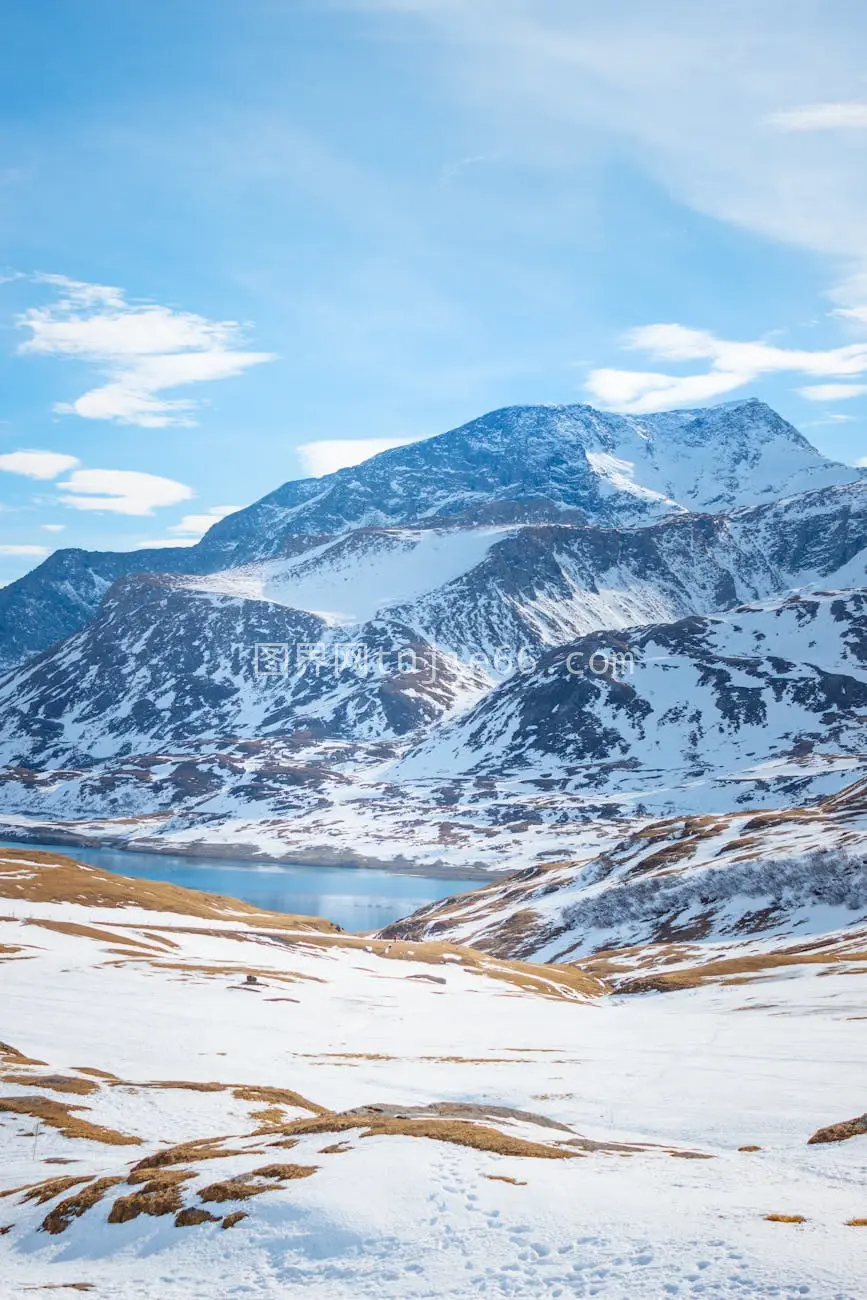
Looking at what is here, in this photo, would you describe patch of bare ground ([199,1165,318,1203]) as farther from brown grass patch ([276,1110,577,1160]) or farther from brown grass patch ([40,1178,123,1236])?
brown grass patch ([276,1110,577,1160])

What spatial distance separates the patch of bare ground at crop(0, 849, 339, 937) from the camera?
90.0m

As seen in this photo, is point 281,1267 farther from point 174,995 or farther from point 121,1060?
point 174,995

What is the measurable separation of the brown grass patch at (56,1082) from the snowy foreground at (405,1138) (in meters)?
0.13

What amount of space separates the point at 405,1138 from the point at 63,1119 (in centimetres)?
1311

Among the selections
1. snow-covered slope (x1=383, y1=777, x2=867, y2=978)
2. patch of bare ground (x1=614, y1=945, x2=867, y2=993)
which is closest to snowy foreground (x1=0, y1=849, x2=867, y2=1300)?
patch of bare ground (x1=614, y1=945, x2=867, y2=993)

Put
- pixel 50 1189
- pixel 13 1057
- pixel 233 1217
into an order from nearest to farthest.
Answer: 1. pixel 233 1217
2. pixel 50 1189
3. pixel 13 1057

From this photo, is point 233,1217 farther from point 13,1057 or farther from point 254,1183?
point 13,1057

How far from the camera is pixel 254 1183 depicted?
70.9 feet

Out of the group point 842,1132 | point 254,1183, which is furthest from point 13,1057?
point 842,1132

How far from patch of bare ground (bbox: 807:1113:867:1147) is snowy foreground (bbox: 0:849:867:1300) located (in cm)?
55

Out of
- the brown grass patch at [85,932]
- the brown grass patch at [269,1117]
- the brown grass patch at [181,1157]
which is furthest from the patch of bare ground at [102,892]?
the brown grass patch at [181,1157]

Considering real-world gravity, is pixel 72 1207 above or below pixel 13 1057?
above

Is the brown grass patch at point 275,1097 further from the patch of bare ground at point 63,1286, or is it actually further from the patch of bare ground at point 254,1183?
the patch of bare ground at point 63,1286

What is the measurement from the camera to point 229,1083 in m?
37.7
